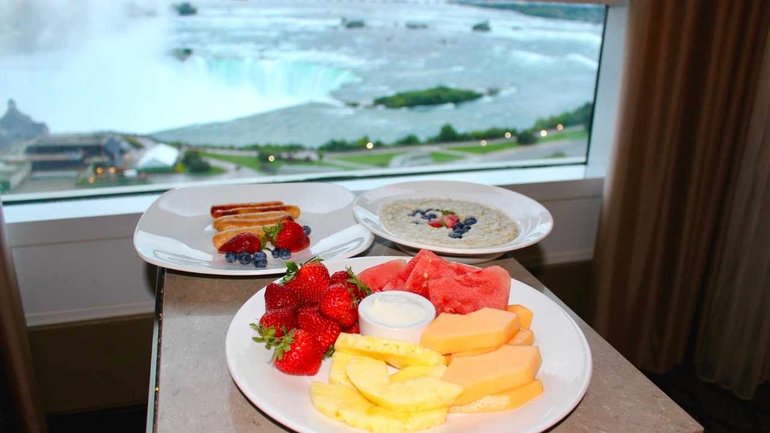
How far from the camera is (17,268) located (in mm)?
1967

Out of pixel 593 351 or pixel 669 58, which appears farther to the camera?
pixel 669 58

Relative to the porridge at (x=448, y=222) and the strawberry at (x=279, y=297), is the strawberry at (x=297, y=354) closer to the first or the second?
the strawberry at (x=279, y=297)

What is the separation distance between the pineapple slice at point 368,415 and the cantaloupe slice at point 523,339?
0.19 metres

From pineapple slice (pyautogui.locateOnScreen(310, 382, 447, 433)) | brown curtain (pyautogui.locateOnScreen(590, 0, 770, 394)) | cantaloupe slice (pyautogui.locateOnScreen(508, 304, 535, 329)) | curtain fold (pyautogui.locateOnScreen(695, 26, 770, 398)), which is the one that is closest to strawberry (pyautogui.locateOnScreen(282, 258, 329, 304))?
pineapple slice (pyautogui.locateOnScreen(310, 382, 447, 433))

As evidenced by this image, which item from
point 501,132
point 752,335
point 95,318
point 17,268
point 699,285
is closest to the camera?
point 17,268

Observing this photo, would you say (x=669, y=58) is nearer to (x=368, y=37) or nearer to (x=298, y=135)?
(x=368, y=37)

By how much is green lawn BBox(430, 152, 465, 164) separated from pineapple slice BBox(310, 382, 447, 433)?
172 centimetres

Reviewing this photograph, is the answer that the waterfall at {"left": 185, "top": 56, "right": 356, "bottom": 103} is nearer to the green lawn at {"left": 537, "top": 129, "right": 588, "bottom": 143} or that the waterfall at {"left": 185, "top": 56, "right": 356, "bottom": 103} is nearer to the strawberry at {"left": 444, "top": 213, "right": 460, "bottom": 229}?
the green lawn at {"left": 537, "top": 129, "right": 588, "bottom": 143}

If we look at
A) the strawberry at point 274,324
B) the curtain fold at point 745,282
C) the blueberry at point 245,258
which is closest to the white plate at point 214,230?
the blueberry at point 245,258

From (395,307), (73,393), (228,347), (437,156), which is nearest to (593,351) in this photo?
(395,307)

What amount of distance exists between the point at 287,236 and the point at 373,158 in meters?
1.10

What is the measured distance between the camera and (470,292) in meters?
1.06

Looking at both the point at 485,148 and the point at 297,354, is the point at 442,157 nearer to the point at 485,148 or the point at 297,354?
the point at 485,148

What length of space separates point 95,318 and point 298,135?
953 millimetres
